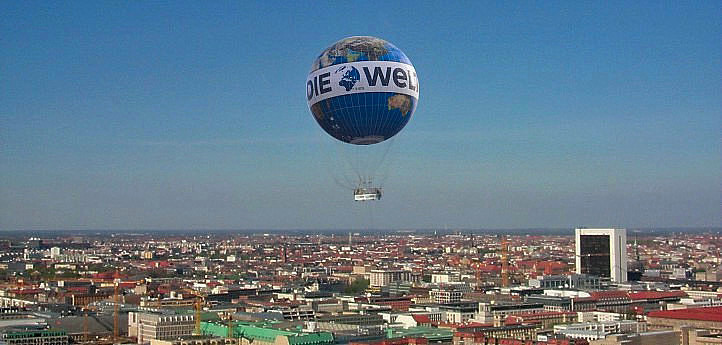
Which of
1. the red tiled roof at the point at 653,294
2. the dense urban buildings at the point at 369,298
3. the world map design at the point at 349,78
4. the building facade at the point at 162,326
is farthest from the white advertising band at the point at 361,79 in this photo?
the red tiled roof at the point at 653,294

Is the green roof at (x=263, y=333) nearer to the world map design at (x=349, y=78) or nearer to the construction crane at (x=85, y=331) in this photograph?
the construction crane at (x=85, y=331)

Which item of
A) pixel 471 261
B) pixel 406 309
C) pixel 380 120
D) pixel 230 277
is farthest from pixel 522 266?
pixel 380 120

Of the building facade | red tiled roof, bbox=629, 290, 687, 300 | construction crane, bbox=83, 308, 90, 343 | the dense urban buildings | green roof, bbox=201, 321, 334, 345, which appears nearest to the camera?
green roof, bbox=201, 321, 334, 345

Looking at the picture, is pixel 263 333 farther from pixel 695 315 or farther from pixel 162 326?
Answer: pixel 695 315

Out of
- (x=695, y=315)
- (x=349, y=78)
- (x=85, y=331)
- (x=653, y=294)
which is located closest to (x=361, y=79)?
(x=349, y=78)

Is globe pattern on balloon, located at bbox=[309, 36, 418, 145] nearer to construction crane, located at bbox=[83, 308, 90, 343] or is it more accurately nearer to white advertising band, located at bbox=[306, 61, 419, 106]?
white advertising band, located at bbox=[306, 61, 419, 106]

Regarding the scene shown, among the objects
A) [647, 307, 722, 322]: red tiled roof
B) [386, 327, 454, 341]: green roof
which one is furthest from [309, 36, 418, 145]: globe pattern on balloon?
[647, 307, 722, 322]: red tiled roof
